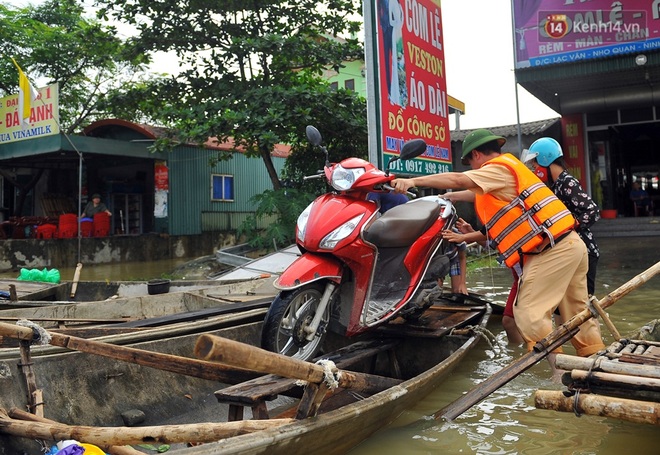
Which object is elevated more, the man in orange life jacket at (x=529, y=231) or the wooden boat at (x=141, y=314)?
the man in orange life jacket at (x=529, y=231)

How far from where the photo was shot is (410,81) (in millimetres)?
7977

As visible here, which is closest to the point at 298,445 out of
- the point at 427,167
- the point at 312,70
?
the point at 427,167

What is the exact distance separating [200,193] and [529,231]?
14749 mm

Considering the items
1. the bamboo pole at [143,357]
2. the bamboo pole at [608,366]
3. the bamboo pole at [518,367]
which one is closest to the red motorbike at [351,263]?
the bamboo pole at [143,357]

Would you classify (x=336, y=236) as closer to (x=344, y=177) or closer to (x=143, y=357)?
(x=344, y=177)

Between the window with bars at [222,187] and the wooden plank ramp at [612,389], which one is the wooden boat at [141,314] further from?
the window with bars at [222,187]

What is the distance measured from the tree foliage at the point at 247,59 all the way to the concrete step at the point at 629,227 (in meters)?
6.75

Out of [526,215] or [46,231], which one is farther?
[46,231]

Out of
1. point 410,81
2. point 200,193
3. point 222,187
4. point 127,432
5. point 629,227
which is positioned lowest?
point 127,432

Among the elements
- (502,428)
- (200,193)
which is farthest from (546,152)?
(200,193)

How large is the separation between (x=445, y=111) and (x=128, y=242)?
9.42m

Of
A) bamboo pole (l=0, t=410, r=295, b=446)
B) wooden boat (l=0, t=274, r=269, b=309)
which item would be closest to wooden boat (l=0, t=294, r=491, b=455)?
bamboo pole (l=0, t=410, r=295, b=446)

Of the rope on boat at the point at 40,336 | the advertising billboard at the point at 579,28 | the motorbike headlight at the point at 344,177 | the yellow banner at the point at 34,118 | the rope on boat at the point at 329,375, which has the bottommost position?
the rope on boat at the point at 329,375

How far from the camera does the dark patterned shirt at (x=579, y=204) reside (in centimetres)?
438
